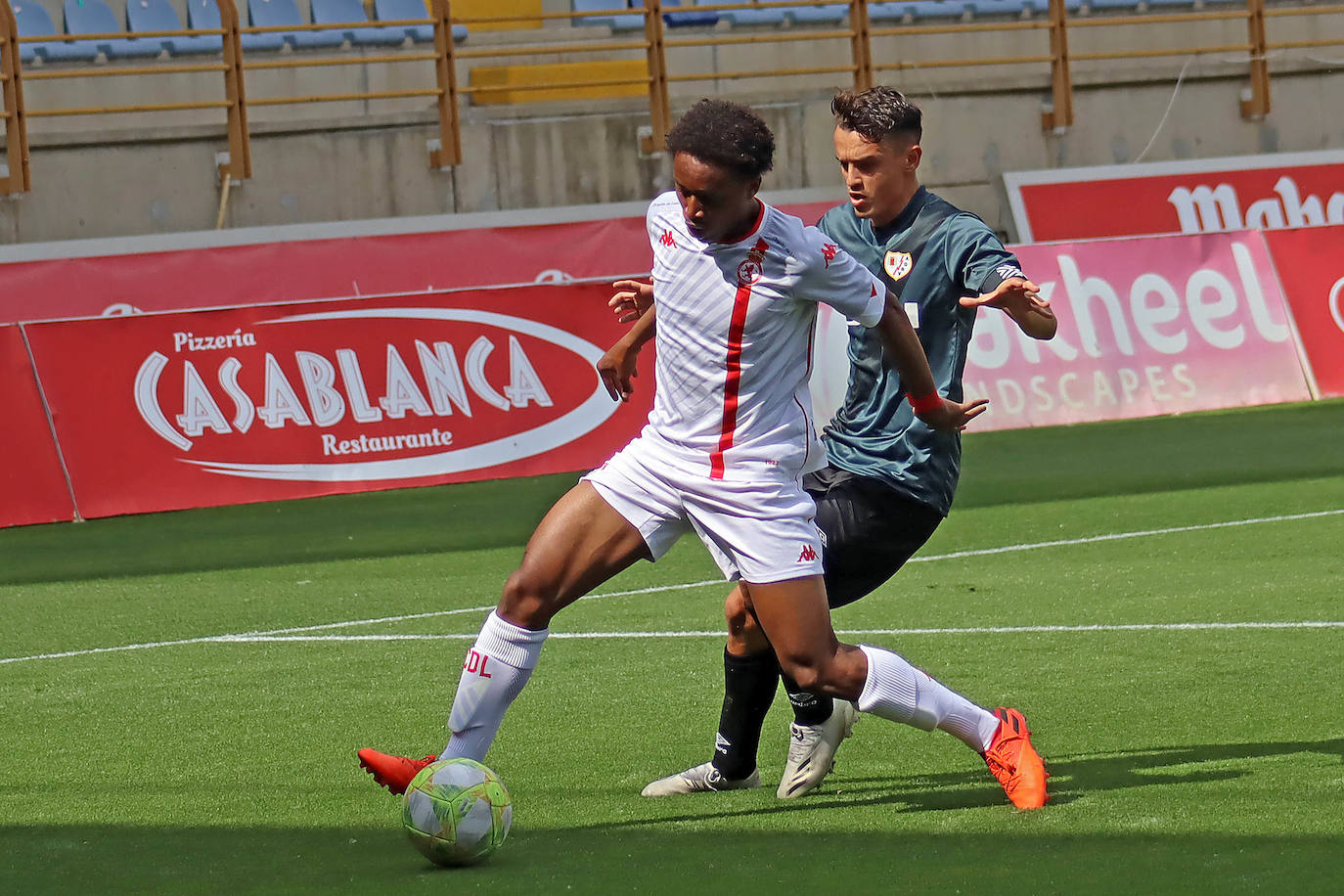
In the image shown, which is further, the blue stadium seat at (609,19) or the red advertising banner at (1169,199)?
the blue stadium seat at (609,19)

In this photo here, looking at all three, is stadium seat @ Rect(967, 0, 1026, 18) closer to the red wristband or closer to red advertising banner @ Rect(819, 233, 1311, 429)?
red advertising banner @ Rect(819, 233, 1311, 429)

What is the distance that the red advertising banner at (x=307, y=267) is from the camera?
16.2m

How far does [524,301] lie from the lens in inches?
560

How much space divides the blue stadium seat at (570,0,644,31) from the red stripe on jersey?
57.6ft

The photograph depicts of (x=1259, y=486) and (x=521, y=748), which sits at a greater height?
(x=521, y=748)

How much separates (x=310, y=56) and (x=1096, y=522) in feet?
40.4

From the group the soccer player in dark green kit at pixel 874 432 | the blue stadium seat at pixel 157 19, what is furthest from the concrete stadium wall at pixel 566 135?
the soccer player in dark green kit at pixel 874 432

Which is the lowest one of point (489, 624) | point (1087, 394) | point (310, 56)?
point (1087, 394)

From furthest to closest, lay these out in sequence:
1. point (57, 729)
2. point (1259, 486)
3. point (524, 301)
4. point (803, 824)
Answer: point (524, 301)
point (1259, 486)
point (57, 729)
point (803, 824)

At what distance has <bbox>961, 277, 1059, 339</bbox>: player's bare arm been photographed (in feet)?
16.3

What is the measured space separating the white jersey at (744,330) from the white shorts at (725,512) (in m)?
0.04

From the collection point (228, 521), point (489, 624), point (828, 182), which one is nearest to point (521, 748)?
point (489, 624)

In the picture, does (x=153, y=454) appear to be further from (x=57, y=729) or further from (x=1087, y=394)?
(x=1087, y=394)

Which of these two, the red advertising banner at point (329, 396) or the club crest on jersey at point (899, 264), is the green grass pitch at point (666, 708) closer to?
the red advertising banner at point (329, 396)
